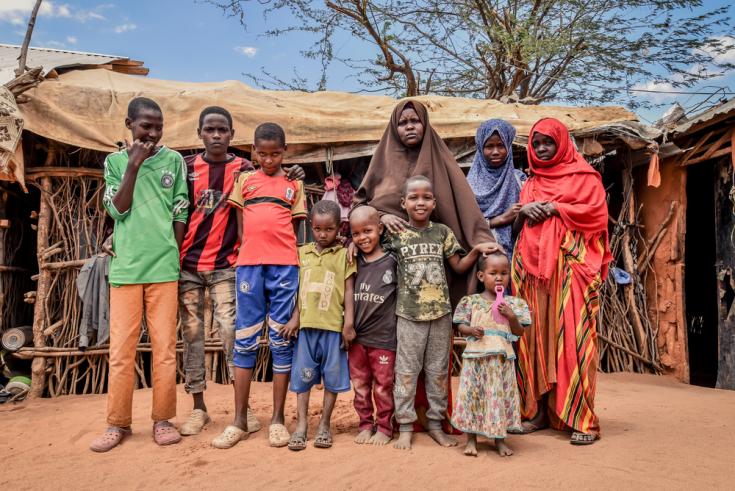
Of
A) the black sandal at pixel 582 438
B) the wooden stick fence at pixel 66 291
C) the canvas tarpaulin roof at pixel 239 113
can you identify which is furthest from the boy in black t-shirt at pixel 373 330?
the wooden stick fence at pixel 66 291

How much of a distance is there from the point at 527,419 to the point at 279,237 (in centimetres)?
181

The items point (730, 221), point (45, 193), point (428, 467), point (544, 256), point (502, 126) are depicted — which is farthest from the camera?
point (730, 221)

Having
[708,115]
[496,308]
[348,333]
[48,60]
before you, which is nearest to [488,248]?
[496,308]

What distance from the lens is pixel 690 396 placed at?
4.75 meters

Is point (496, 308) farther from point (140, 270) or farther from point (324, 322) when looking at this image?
point (140, 270)

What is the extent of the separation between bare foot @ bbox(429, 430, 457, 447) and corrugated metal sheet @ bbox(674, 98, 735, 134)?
3943 mm

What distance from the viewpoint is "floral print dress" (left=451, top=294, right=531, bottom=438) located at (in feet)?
9.32

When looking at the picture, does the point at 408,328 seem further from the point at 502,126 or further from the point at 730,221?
the point at 730,221

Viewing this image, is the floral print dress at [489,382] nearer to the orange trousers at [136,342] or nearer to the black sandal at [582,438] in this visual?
the black sandal at [582,438]

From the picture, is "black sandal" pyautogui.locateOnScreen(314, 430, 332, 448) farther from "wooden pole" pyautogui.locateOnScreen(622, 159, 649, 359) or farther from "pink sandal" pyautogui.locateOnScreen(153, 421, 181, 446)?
"wooden pole" pyautogui.locateOnScreen(622, 159, 649, 359)

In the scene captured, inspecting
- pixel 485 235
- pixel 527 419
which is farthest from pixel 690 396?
pixel 485 235

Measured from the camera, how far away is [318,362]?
311 cm

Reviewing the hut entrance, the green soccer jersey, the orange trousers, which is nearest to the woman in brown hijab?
the green soccer jersey

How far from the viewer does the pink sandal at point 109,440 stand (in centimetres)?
304
